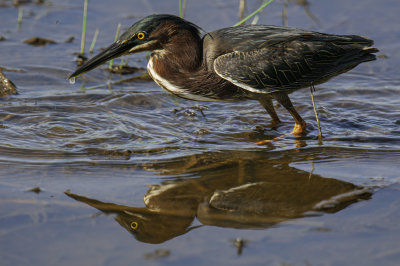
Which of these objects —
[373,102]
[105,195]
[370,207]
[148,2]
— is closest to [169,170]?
[105,195]

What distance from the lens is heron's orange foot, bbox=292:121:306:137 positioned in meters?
5.45

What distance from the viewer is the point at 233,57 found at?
5219mm

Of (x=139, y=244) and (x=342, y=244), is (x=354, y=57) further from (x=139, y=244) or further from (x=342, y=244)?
(x=139, y=244)

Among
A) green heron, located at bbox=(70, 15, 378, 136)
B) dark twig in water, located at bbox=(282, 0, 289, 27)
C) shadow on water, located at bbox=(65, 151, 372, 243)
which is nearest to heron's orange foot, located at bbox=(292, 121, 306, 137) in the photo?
green heron, located at bbox=(70, 15, 378, 136)

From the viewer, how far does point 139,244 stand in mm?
3320

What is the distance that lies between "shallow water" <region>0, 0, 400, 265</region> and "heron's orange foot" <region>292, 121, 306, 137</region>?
172mm

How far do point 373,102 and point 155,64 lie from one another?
2.44m

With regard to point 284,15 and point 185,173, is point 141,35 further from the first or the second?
point 284,15

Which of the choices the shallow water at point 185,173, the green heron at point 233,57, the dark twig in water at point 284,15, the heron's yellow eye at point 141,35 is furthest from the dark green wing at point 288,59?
the dark twig in water at point 284,15

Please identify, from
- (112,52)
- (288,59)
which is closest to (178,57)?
(112,52)

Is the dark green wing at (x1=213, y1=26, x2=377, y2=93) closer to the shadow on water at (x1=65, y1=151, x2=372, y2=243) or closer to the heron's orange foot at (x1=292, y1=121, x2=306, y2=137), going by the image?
the heron's orange foot at (x1=292, y1=121, x2=306, y2=137)

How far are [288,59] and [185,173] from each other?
65.8 inches

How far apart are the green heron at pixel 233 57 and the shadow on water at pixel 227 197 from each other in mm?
829

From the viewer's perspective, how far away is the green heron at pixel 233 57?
5168 mm
